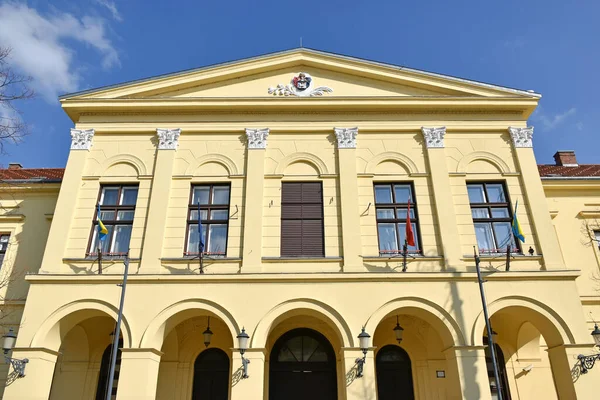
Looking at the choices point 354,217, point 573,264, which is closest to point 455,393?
point 354,217

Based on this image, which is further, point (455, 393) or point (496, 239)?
point (496, 239)

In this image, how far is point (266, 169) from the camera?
13062 mm

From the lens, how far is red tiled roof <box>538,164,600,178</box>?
1658 centimetres

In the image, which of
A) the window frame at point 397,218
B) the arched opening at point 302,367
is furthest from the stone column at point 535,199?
the arched opening at point 302,367

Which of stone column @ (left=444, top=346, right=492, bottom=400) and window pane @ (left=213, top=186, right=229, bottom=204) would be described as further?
window pane @ (left=213, top=186, right=229, bottom=204)

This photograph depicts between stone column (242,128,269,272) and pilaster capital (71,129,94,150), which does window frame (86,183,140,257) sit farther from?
stone column (242,128,269,272)

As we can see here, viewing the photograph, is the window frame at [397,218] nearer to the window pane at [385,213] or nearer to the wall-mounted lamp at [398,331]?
the window pane at [385,213]

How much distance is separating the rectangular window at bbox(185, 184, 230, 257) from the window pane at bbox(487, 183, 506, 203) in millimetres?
7434

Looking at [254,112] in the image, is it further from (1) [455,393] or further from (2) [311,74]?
(1) [455,393]

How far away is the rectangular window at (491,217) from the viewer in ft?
40.3

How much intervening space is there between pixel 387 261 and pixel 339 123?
4.42 m

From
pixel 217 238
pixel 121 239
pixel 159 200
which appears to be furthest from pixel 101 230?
pixel 217 238

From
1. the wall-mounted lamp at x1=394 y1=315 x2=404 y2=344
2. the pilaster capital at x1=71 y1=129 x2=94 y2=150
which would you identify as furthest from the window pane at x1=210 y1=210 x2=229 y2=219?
the wall-mounted lamp at x1=394 y1=315 x2=404 y2=344

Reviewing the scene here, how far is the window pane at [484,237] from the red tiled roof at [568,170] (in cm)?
585
